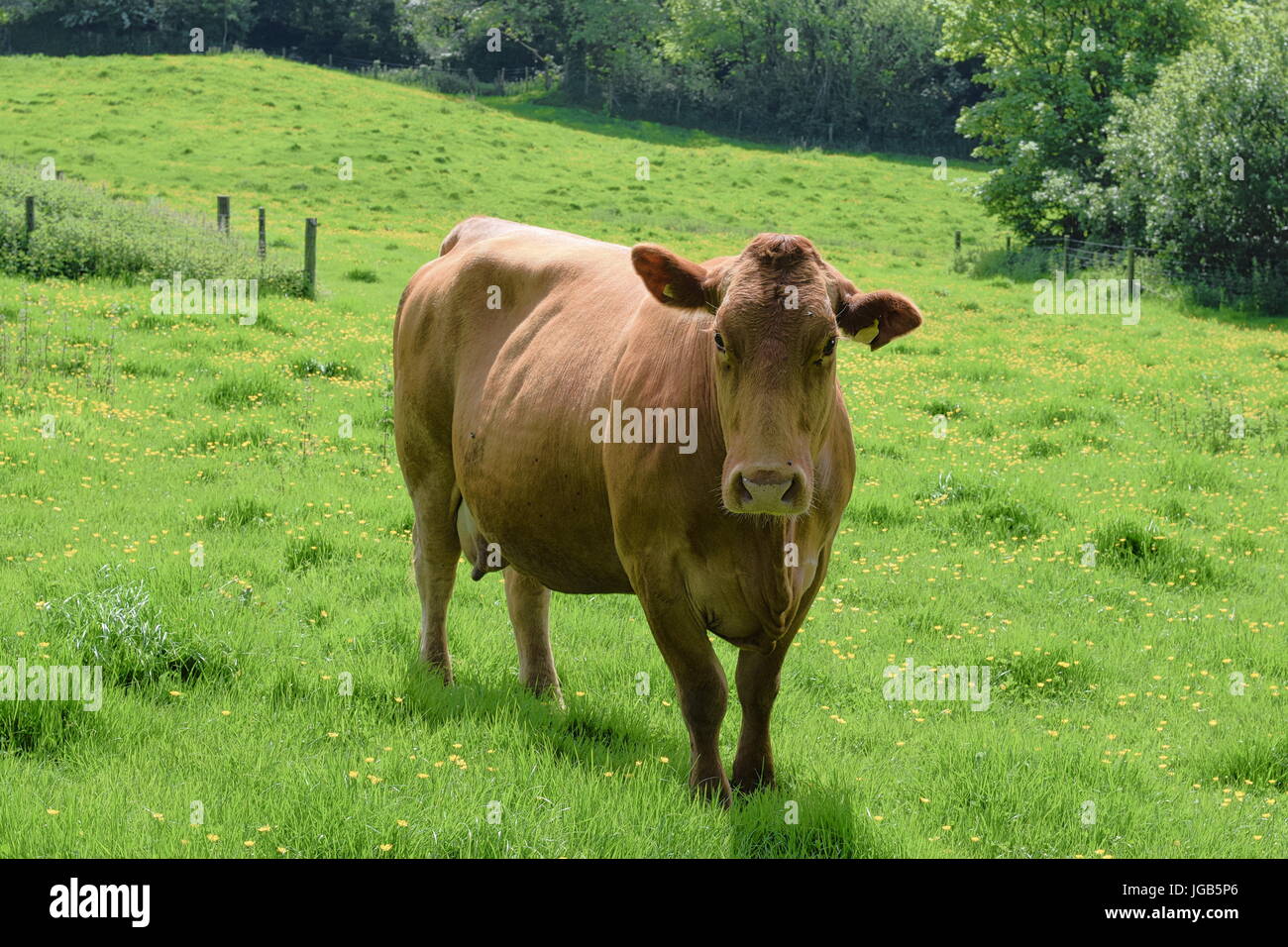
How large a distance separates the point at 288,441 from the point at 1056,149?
29387 millimetres

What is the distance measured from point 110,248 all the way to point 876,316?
1691cm

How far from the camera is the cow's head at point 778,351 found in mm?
3771

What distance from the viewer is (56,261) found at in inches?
696

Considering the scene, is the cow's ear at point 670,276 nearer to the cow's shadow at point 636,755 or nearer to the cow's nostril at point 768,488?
A: the cow's nostril at point 768,488

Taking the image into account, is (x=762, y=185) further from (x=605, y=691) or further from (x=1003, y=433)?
(x=605, y=691)

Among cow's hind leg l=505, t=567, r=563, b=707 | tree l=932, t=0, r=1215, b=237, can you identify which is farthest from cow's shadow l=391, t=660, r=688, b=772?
tree l=932, t=0, r=1215, b=237

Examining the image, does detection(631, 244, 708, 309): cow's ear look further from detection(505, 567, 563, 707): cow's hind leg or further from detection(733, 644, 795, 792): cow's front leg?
detection(505, 567, 563, 707): cow's hind leg

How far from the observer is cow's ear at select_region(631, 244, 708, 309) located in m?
4.30

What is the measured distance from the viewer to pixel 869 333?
4336 mm

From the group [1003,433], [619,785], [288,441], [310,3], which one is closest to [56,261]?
[288,441]
